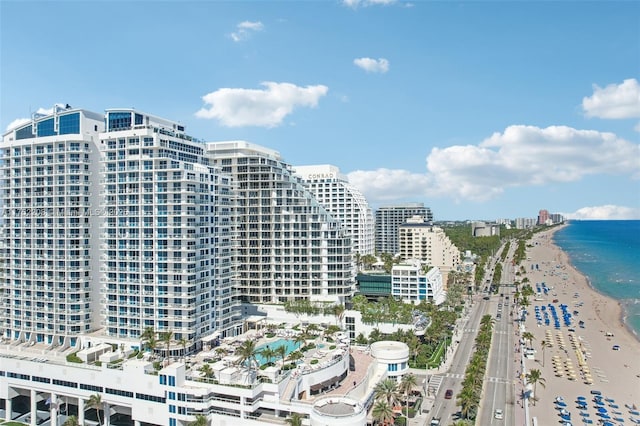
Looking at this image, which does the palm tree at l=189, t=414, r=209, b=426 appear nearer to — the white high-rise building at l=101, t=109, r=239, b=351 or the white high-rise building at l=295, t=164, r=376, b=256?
the white high-rise building at l=101, t=109, r=239, b=351

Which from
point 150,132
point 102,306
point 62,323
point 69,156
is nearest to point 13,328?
point 62,323

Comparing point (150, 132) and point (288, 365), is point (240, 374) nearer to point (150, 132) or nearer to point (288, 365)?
point (288, 365)

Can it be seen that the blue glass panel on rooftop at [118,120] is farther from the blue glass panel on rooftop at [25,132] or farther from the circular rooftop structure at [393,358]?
the circular rooftop structure at [393,358]

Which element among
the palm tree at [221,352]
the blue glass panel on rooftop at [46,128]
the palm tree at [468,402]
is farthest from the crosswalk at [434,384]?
the blue glass panel on rooftop at [46,128]

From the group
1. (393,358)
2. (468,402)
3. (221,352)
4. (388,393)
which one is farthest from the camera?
(393,358)

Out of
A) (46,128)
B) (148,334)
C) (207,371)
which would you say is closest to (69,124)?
(46,128)

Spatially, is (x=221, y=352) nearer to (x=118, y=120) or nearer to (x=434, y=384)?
(x=434, y=384)
